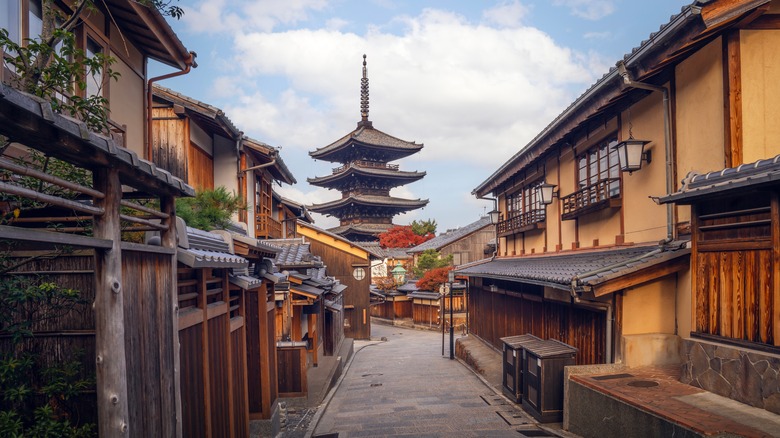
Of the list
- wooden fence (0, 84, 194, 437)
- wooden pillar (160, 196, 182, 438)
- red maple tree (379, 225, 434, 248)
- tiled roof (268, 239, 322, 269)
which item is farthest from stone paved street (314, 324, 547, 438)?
red maple tree (379, 225, 434, 248)

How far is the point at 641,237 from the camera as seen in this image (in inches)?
449

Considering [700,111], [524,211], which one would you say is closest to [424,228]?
[524,211]

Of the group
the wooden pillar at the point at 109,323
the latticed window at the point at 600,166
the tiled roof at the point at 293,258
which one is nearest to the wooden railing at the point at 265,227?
the tiled roof at the point at 293,258

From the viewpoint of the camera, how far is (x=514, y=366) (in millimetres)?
12680

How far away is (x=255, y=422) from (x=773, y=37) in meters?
11.6

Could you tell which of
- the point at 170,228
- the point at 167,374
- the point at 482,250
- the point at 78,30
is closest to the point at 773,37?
the point at 170,228

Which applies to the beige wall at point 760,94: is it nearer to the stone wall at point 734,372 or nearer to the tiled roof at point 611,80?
the tiled roof at point 611,80

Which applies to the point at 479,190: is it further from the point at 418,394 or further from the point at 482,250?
the point at 482,250

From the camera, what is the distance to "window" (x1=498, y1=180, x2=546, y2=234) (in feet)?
60.7

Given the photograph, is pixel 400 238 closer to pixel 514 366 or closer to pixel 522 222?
pixel 522 222

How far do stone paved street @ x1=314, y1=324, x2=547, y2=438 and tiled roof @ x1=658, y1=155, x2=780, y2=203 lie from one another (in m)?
5.45

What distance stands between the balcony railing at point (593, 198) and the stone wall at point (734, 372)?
490 centimetres

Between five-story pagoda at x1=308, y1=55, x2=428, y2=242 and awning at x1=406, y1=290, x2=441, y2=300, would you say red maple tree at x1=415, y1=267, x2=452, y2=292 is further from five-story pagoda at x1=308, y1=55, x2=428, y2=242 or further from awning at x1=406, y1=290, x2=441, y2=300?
five-story pagoda at x1=308, y1=55, x2=428, y2=242

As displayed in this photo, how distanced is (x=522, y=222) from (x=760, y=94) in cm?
1213
